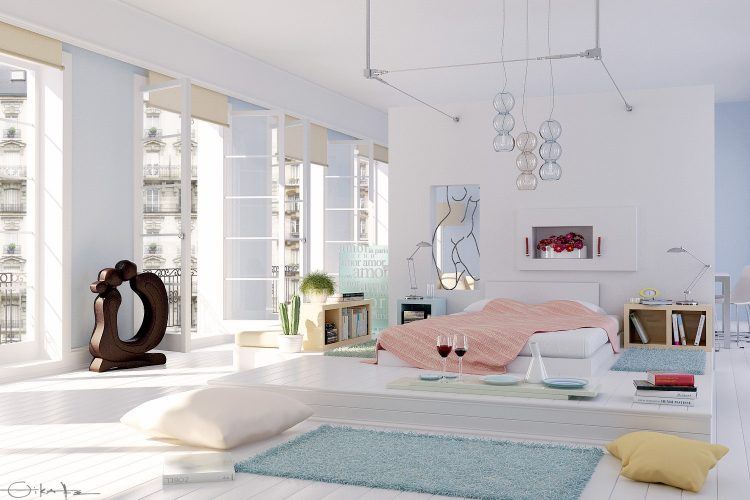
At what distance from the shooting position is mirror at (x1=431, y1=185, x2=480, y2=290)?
9.88m

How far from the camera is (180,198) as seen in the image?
800 cm

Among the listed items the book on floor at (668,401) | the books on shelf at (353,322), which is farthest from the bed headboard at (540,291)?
the book on floor at (668,401)

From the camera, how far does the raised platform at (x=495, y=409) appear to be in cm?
414

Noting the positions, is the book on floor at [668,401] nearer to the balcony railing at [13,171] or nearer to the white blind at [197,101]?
the balcony railing at [13,171]

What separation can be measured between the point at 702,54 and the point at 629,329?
3.17 m

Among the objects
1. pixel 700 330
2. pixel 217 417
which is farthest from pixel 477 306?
pixel 217 417

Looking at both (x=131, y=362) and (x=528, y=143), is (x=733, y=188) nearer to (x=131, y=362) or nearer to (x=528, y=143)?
(x=528, y=143)

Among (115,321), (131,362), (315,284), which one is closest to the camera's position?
(115,321)

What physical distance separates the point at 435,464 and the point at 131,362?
4.12m

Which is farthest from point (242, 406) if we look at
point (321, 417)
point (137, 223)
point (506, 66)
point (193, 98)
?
point (506, 66)

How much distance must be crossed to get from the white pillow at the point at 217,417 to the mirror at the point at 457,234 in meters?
5.07

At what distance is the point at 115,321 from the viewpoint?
23.0 feet

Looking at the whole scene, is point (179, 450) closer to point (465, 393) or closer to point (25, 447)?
point (25, 447)

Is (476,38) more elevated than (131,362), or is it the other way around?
(476,38)
